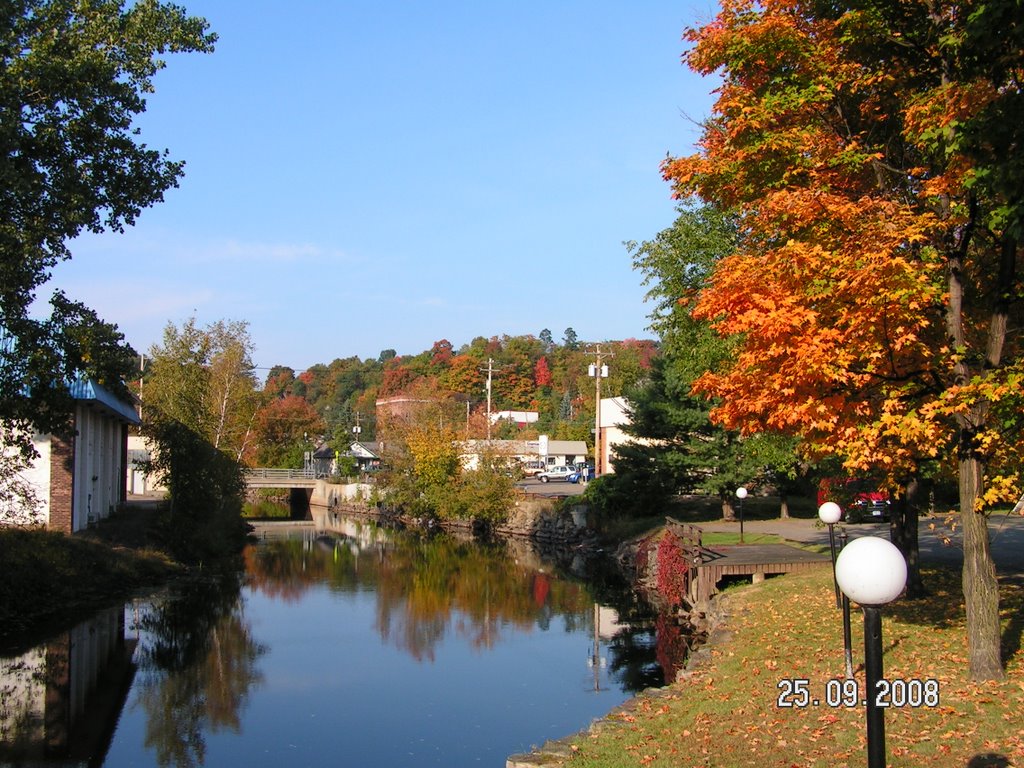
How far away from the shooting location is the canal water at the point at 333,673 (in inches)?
506

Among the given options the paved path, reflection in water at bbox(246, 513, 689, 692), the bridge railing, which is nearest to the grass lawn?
the paved path

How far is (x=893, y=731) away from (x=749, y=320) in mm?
4237

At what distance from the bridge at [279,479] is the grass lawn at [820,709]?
54.1 meters

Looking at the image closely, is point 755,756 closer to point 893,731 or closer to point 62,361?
point 893,731

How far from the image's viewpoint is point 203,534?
32719 millimetres

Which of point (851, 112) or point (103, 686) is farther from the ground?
point (851, 112)

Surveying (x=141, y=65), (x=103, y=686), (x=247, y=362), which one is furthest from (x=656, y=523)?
(x=247, y=362)

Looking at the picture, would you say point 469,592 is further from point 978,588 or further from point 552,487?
point 552,487

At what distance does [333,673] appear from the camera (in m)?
17.5

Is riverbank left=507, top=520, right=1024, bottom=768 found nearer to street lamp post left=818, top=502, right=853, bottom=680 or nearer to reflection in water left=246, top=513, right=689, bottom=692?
street lamp post left=818, top=502, right=853, bottom=680

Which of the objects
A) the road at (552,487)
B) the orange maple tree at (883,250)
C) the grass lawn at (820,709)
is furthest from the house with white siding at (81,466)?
the road at (552,487)

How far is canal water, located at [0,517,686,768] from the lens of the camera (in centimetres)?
1284

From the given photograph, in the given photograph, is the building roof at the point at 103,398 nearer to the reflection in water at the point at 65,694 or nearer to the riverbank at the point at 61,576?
the riverbank at the point at 61,576

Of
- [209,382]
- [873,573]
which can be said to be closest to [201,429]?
[209,382]
